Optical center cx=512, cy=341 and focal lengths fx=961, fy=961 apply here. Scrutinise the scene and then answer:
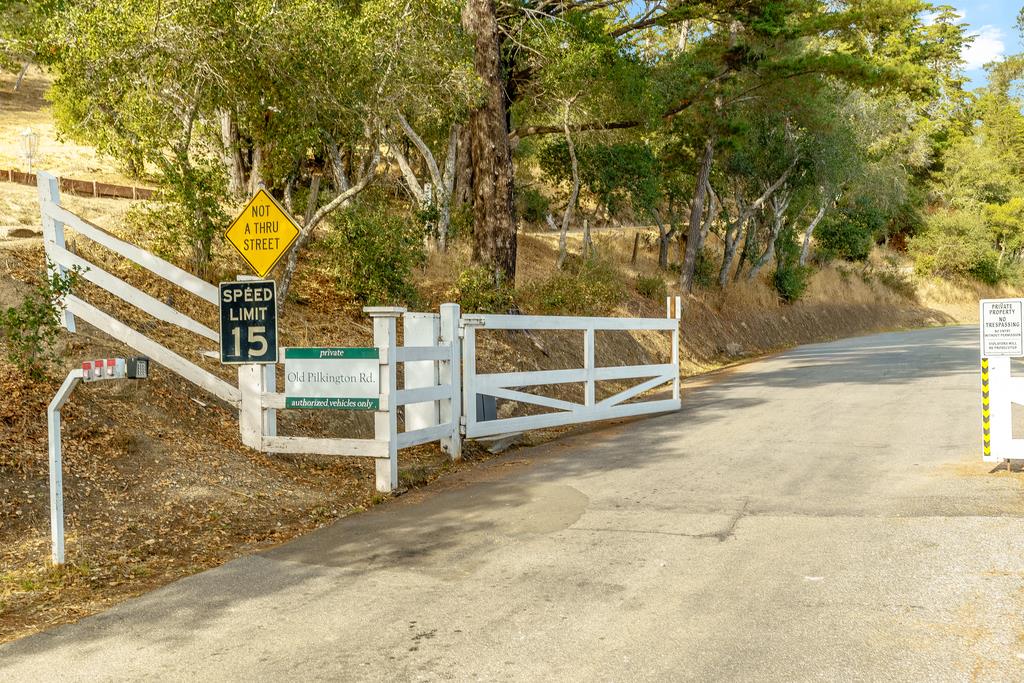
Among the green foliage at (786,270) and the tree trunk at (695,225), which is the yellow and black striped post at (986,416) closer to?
the tree trunk at (695,225)

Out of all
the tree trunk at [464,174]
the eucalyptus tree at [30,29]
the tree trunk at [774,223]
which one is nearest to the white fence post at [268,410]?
the eucalyptus tree at [30,29]

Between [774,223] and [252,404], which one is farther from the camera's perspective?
[774,223]

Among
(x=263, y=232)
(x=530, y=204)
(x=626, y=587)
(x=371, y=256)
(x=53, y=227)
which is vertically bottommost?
(x=626, y=587)

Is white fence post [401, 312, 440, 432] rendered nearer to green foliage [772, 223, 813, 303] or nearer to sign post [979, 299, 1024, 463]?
sign post [979, 299, 1024, 463]

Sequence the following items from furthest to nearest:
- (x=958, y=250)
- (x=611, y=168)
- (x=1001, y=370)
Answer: (x=958, y=250) < (x=611, y=168) < (x=1001, y=370)

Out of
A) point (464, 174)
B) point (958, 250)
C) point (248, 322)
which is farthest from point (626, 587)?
point (958, 250)

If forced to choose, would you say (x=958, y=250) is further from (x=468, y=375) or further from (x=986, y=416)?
(x=468, y=375)

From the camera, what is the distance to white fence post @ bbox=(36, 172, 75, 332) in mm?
11127

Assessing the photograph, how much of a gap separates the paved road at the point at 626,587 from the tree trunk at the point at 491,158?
781cm

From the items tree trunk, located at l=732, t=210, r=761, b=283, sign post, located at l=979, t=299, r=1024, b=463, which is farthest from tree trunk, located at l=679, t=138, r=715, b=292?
sign post, located at l=979, t=299, r=1024, b=463

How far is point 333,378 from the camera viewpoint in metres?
9.26

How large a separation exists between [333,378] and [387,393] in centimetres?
58

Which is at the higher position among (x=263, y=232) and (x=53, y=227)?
(x=53, y=227)

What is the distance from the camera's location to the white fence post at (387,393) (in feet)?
29.8
